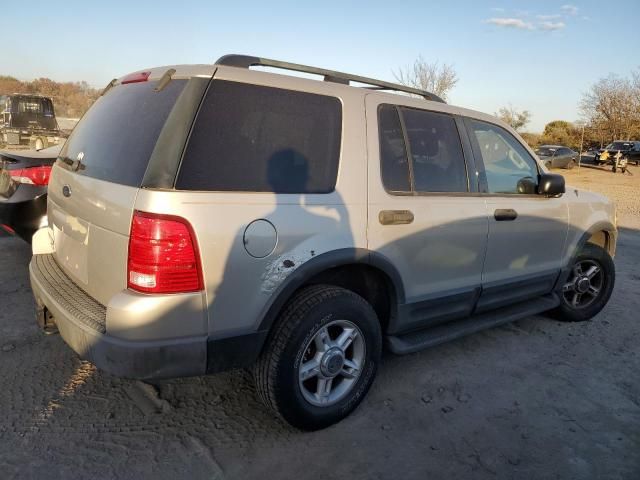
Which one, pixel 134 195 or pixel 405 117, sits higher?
pixel 405 117

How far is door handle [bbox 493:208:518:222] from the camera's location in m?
3.45

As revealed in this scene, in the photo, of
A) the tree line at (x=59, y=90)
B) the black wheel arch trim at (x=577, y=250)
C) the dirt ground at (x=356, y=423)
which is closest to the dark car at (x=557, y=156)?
the black wheel arch trim at (x=577, y=250)

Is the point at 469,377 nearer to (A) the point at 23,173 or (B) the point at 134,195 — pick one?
(B) the point at 134,195

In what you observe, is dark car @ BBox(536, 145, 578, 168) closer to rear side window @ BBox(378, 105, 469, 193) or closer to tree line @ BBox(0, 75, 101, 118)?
rear side window @ BBox(378, 105, 469, 193)

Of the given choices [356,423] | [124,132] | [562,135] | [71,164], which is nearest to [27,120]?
[71,164]

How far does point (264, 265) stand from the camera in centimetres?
232

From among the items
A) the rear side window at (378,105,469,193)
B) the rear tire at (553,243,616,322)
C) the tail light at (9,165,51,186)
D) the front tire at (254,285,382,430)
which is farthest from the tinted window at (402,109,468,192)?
the tail light at (9,165,51,186)

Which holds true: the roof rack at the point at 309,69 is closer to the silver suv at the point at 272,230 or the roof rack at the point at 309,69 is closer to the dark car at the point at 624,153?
the silver suv at the point at 272,230

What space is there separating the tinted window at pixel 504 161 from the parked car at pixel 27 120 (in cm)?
2061

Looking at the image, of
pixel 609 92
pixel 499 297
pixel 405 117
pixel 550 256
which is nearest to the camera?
pixel 405 117

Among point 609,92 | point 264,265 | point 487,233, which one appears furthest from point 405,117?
point 609,92

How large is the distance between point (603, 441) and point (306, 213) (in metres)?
2.14

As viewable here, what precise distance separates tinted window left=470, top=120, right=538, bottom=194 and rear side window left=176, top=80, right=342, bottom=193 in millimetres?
1398

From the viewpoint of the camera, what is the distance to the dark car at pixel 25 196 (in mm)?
4461
